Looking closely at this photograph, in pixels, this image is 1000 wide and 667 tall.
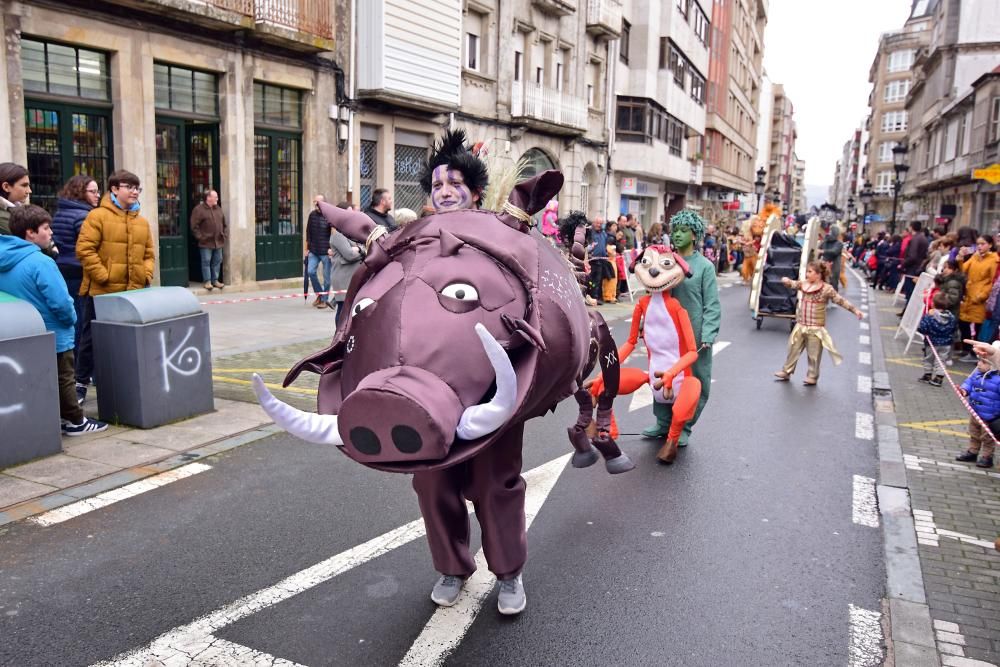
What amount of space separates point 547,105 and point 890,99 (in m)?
67.3

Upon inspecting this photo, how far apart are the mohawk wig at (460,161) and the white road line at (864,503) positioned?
3.45 m

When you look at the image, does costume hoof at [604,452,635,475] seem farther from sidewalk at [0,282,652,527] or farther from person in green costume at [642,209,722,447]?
sidewalk at [0,282,652,527]

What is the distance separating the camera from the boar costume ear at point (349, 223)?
323 cm

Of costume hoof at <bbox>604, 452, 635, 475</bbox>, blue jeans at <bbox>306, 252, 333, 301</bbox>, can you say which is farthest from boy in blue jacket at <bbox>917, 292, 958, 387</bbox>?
blue jeans at <bbox>306, 252, 333, 301</bbox>

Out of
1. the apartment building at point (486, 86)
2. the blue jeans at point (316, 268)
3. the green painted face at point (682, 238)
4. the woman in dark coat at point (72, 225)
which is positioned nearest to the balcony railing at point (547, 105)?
the apartment building at point (486, 86)

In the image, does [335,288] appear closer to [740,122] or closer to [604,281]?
[604,281]

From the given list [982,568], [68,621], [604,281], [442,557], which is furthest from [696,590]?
[604,281]

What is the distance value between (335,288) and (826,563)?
6.83 meters

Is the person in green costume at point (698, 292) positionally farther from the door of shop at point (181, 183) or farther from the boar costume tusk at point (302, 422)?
the door of shop at point (181, 183)

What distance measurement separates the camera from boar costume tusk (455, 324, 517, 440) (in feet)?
8.06

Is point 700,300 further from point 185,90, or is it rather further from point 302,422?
point 185,90

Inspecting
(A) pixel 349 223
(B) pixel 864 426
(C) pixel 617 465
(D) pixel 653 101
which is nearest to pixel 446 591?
(C) pixel 617 465

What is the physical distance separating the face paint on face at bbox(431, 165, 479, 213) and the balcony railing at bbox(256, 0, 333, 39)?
1275cm

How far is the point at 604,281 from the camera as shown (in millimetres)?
17406
